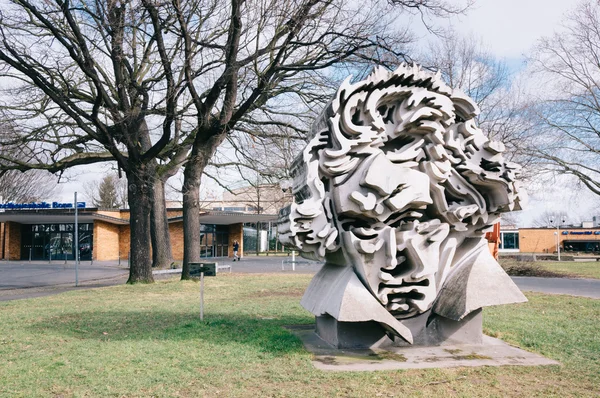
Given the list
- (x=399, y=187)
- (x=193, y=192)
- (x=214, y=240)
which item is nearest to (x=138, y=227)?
(x=193, y=192)

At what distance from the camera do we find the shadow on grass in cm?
815

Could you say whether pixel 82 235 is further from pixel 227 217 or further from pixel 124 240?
pixel 227 217

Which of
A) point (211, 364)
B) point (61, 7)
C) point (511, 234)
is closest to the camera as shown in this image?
point (211, 364)

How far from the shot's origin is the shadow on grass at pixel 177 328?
8.15 m

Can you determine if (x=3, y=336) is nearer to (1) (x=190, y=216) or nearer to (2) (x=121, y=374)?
(2) (x=121, y=374)

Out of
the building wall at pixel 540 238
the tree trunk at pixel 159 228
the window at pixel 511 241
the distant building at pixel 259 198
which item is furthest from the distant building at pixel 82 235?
the building wall at pixel 540 238

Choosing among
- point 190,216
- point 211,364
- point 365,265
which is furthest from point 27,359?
point 190,216

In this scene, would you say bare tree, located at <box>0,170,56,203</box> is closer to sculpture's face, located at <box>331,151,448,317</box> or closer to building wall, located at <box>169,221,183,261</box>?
building wall, located at <box>169,221,183,261</box>

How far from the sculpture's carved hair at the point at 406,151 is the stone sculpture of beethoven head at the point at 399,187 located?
2 cm

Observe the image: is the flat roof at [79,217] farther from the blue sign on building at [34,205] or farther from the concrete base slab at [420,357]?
the concrete base slab at [420,357]

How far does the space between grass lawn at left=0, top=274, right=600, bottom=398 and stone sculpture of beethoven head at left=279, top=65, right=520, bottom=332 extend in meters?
1.56

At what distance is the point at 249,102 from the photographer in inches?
637

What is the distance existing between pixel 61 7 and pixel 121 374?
12350mm

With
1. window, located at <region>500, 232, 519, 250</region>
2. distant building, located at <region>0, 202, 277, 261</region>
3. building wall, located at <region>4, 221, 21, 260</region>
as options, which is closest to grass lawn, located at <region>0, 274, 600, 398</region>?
distant building, located at <region>0, 202, 277, 261</region>
